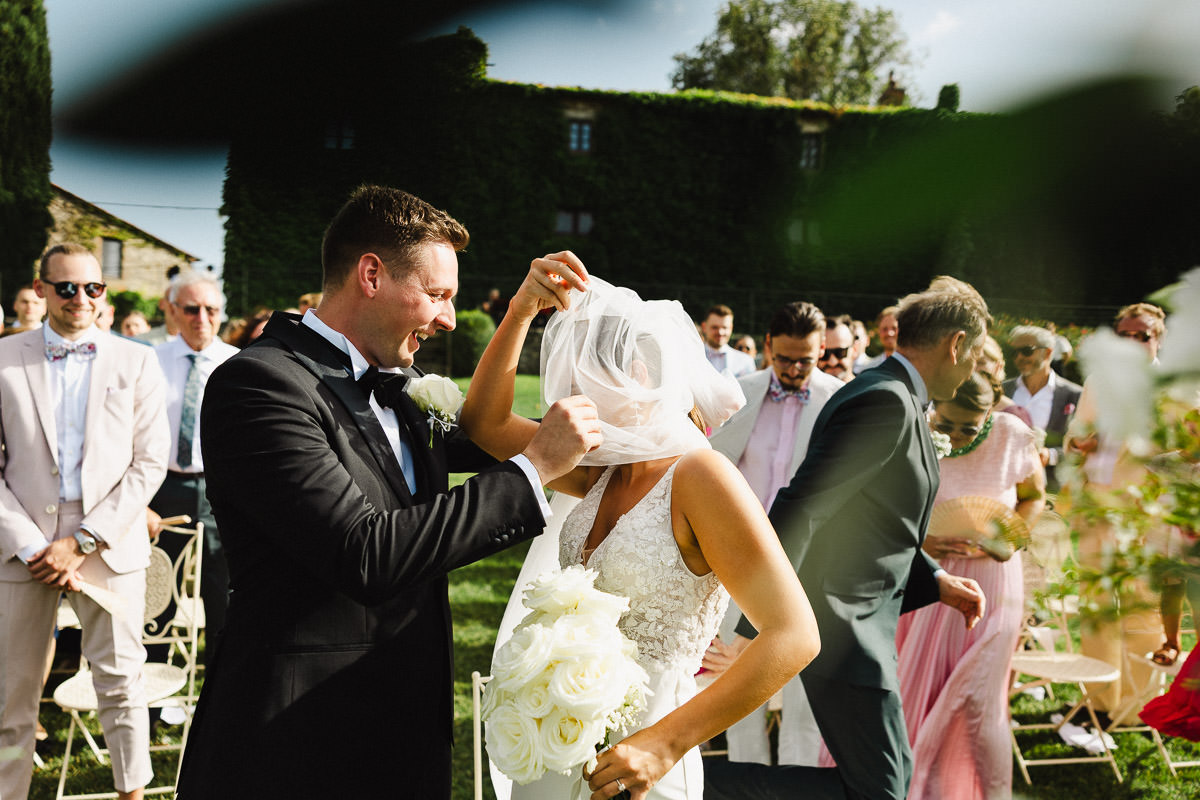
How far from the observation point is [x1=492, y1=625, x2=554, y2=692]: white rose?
1504 millimetres

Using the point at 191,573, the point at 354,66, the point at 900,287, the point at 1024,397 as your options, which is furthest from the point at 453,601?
the point at 900,287

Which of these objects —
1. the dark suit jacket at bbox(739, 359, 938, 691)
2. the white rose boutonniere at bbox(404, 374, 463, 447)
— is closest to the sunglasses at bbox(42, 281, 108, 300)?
the white rose boutonniere at bbox(404, 374, 463, 447)

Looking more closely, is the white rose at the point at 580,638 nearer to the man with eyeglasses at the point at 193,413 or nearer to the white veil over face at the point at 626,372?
the white veil over face at the point at 626,372

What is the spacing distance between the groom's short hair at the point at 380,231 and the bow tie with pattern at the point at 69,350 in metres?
2.49

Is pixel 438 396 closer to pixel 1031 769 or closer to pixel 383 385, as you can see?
pixel 383 385

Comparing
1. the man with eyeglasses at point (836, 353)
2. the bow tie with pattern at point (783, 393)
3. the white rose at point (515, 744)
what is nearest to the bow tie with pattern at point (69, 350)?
the white rose at point (515, 744)

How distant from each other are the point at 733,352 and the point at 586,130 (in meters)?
22.1

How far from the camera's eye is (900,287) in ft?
91.9

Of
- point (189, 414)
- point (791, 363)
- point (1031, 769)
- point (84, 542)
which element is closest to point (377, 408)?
point (84, 542)

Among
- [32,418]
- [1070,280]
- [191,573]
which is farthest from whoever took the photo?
[191,573]

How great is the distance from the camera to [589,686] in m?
1.49

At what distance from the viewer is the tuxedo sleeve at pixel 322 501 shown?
63.1 inches

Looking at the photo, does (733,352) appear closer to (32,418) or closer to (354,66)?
(354,66)

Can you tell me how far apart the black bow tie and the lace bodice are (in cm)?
→ 62
